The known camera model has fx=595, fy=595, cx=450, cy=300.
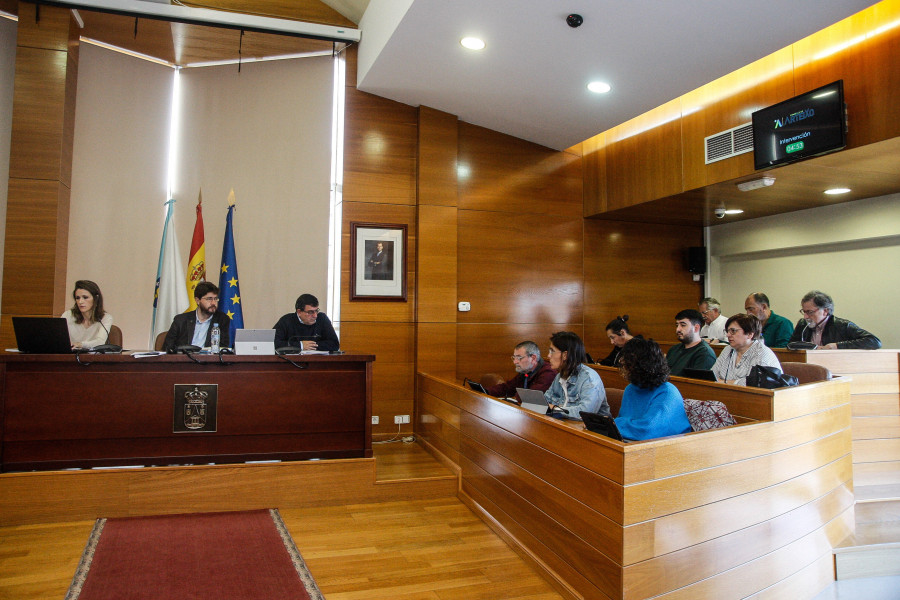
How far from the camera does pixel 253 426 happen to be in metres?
4.02

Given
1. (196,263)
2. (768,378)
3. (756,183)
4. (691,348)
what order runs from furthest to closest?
(196,263) < (756,183) < (691,348) < (768,378)

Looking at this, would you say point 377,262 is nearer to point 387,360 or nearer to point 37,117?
point 387,360

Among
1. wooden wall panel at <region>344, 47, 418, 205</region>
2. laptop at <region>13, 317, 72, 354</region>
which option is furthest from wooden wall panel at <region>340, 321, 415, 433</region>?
laptop at <region>13, 317, 72, 354</region>

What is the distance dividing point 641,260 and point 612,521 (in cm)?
514

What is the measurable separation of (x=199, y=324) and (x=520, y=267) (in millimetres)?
3307

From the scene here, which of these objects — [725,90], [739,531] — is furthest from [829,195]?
[739,531]

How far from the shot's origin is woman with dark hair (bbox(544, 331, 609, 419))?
3408mm

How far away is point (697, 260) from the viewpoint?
283 inches

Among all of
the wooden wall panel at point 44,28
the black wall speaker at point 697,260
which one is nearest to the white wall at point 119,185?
the wooden wall panel at point 44,28

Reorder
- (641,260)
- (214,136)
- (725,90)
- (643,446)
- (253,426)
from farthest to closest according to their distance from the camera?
(641,260), (214,136), (725,90), (253,426), (643,446)

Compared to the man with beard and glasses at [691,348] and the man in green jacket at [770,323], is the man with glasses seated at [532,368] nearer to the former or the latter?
the man with beard and glasses at [691,348]

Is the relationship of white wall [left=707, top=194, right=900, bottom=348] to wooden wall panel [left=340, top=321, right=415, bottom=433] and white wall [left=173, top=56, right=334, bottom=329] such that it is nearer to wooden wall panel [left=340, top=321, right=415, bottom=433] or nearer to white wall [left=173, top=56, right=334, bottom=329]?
wooden wall panel [left=340, top=321, right=415, bottom=433]

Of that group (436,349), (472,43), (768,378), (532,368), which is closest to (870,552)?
(768,378)

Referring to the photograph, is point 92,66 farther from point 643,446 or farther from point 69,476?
point 643,446
